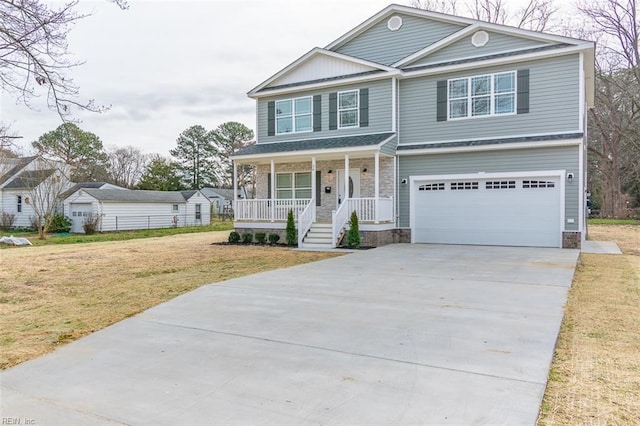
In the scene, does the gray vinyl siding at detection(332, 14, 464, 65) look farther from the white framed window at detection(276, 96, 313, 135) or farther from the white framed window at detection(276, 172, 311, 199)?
the white framed window at detection(276, 172, 311, 199)

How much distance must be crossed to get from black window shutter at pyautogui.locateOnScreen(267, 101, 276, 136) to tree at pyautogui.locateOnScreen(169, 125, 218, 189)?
117 feet

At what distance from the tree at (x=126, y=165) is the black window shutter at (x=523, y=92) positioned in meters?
45.2

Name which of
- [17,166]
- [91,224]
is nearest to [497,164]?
[91,224]

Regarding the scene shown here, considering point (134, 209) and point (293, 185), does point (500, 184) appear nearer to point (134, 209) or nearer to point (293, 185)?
point (293, 185)

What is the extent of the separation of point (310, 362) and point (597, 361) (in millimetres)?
2620

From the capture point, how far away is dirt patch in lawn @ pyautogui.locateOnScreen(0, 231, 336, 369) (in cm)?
539

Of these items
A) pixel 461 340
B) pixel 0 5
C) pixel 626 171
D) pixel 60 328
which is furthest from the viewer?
pixel 626 171

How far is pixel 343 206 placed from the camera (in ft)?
49.2

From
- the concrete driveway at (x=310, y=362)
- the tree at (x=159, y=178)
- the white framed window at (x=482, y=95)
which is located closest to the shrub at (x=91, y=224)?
the tree at (x=159, y=178)

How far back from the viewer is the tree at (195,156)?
52.2 metres

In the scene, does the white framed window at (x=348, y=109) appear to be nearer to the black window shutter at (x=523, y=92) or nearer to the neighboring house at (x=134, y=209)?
the black window shutter at (x=523, y=92)

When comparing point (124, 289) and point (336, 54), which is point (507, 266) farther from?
point (336, 54)

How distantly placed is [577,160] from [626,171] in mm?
28443

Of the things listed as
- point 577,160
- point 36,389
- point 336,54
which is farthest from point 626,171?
point 36,389
